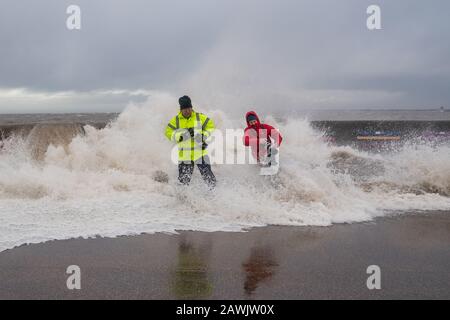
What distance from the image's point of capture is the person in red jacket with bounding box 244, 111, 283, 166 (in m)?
7.88

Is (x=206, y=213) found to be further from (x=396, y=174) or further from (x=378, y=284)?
(x=396, y=174)

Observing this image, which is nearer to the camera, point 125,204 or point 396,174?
point 125,204

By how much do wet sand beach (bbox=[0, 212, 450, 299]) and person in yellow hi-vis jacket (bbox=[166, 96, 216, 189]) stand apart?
197cm

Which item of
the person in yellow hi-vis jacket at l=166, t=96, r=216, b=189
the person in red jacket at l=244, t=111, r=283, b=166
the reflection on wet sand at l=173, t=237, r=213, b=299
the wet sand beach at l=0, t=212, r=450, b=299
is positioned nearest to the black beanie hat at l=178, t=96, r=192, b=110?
the person in yellow hi-vis jacket at l=166, t=96, r=216, b=189

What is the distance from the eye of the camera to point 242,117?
1506 centimetres

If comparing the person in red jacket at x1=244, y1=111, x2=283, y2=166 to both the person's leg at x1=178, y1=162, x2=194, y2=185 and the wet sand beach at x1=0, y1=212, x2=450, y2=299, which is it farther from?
the wet sand beach at x1=0, y1=212, x2=450, y2=299

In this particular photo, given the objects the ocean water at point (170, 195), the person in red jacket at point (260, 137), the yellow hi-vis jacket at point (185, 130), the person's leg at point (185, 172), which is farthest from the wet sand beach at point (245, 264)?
the person in red jacket at point (260, 137)

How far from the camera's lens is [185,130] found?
731 cm

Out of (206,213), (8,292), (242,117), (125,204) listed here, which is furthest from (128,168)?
(8,292)

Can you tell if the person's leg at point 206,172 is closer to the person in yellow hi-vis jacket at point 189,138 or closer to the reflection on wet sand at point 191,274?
the person in yellow hi-vis jacket at point 189,138

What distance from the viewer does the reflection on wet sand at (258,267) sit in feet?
12.8

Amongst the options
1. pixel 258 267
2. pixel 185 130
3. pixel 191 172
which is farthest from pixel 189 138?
pixel 258 267

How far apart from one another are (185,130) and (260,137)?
1.52 meters

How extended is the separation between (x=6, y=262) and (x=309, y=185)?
15.5 ft
